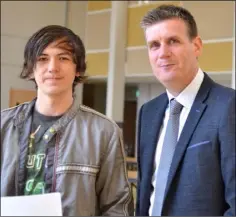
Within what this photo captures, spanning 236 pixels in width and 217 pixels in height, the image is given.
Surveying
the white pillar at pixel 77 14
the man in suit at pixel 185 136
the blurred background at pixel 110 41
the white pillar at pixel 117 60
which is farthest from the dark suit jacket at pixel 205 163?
the white pillar at pixel 77 14

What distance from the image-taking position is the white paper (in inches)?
26.5

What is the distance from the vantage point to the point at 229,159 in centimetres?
100

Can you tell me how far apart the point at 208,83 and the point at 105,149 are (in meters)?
0.48

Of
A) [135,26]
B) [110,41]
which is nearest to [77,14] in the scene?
[110,41]

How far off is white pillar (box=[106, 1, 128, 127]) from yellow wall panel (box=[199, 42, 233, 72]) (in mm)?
1537

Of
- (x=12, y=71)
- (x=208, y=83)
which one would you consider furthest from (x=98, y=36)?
(x=208, y=83)

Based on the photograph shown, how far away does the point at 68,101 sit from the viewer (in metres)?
0.83

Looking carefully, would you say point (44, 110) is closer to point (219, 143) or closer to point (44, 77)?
point (44, 77)

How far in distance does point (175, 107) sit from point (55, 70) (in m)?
0.48

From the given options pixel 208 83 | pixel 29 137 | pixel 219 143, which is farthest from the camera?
pixel 208 83

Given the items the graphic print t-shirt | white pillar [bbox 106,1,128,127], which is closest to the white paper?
the graphic print t-shirt

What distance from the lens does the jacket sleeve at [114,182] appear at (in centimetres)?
85

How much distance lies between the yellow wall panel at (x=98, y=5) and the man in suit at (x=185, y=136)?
6.37m

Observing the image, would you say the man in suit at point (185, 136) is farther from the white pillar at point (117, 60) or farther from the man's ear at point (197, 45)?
the white pillar at point (117, 60)
